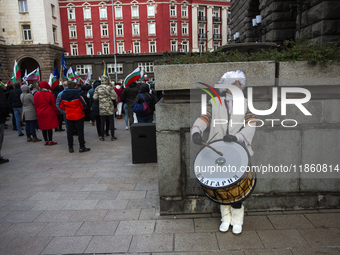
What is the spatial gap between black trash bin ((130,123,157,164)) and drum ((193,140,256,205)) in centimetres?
342

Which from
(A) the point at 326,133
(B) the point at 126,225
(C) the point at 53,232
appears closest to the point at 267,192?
(A) the point at 326,133

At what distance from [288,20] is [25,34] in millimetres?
37020

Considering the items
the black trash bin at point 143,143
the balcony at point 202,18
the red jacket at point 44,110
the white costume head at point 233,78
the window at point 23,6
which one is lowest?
the black trash bin at point 143,143

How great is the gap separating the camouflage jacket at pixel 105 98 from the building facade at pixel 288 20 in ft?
16.4

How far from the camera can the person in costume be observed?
10.9 ft

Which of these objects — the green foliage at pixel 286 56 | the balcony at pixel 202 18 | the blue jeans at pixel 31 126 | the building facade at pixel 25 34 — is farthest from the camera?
the balcony at pixel 202 18

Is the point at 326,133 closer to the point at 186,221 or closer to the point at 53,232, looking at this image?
the point at 186,221

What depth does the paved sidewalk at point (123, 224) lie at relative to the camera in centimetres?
320

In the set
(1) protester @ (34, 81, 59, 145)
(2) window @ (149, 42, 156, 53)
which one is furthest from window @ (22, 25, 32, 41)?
(1) protester @ (34, 81, 59, 145)

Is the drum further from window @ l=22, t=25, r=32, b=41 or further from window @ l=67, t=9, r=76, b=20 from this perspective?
window @ l=67, t=9, r=76, b=20

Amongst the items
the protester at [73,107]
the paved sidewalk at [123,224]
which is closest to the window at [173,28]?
the protester at [73,107]

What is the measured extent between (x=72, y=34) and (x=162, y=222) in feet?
170

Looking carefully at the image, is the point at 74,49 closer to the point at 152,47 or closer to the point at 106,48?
the point at 106,48

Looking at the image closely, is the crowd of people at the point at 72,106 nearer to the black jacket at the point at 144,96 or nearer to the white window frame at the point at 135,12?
the black jacket at the point at 144,96
